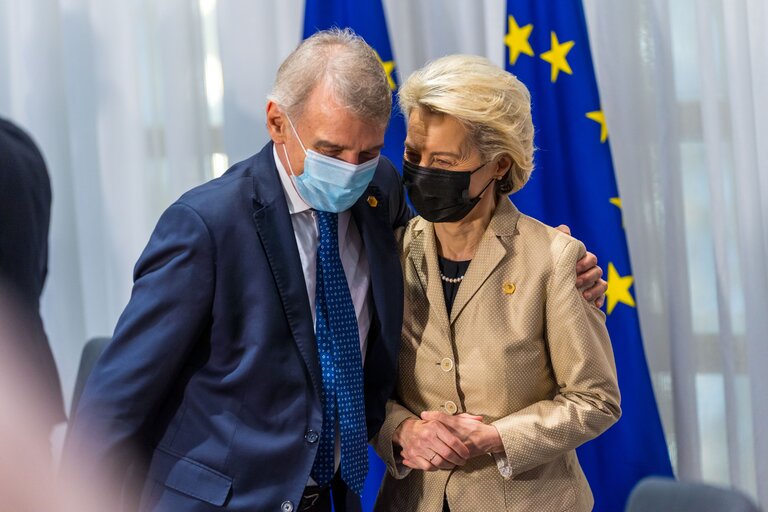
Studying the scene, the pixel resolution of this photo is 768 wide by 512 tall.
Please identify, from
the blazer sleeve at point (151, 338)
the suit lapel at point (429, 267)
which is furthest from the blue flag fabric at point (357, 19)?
the blazer sleeve at point (151, 338)

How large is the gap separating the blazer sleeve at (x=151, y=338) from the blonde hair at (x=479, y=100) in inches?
23.2

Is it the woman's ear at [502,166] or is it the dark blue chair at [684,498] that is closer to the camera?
the woman's ear at [502,166]

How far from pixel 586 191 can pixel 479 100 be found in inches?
52.5

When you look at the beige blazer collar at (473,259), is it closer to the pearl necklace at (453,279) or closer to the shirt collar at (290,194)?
the pearl necklace at (453,279)

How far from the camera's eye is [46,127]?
13.3ft

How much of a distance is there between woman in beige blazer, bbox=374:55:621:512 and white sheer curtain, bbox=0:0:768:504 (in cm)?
147

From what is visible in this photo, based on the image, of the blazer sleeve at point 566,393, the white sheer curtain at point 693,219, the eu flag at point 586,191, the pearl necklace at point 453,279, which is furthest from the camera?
the white sheer curtain at point 693,219

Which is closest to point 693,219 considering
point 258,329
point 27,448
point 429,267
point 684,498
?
point 684,498

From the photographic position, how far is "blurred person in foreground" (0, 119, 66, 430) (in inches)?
94.9

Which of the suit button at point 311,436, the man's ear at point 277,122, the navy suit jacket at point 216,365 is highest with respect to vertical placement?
the man's ear at point 277,122

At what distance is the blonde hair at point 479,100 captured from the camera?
214cm

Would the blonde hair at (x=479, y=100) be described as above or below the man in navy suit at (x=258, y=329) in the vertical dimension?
above

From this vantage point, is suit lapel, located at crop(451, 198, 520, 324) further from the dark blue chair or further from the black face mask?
the dark blue chair

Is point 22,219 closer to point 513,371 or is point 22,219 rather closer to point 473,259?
point 473,259
